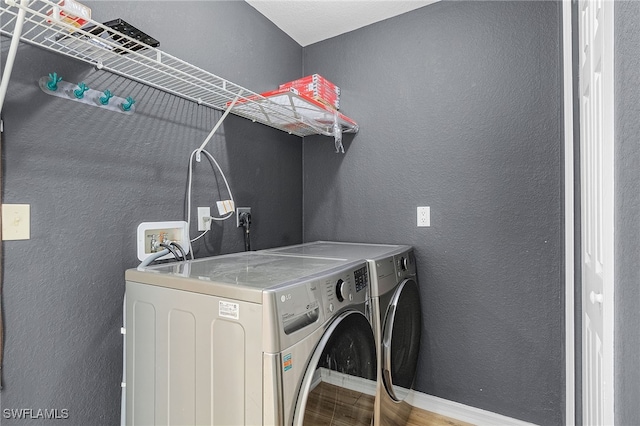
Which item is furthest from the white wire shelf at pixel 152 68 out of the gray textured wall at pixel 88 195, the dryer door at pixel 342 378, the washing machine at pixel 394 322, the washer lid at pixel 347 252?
the dryer door at pixel 342 378

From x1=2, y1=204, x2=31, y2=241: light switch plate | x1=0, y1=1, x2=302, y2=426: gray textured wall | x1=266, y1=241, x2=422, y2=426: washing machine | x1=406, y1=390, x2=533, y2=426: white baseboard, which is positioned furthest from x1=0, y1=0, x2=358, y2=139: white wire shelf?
x1=406, y1=390, x2=533, y2=426: white baseboard

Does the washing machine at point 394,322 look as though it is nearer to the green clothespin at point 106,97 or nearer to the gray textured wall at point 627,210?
the gray textured wall at point 627,210

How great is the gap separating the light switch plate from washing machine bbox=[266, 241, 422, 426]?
0.95 metres

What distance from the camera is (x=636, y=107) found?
57 cm

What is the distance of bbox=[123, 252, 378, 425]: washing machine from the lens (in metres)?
0.84

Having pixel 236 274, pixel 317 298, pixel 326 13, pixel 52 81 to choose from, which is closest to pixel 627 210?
pixel 317 298

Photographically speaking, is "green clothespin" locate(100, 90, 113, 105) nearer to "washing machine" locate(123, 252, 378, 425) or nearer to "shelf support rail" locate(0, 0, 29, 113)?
"shelf support rail" locate(0, 0, 29, 113)

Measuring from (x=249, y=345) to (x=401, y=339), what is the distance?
95 centimetres

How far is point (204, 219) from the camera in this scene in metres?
1.61

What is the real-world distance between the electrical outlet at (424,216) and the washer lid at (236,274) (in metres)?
0.79

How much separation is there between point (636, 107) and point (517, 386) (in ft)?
5.29

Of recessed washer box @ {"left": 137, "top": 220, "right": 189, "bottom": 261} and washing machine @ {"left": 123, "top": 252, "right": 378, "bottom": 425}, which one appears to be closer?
washing machine @ {"left": 123, "top": 252, "right": 378, "bottom": 425}

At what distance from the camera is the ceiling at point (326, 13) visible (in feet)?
6.26

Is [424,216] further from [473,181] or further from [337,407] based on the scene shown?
[337,407]
